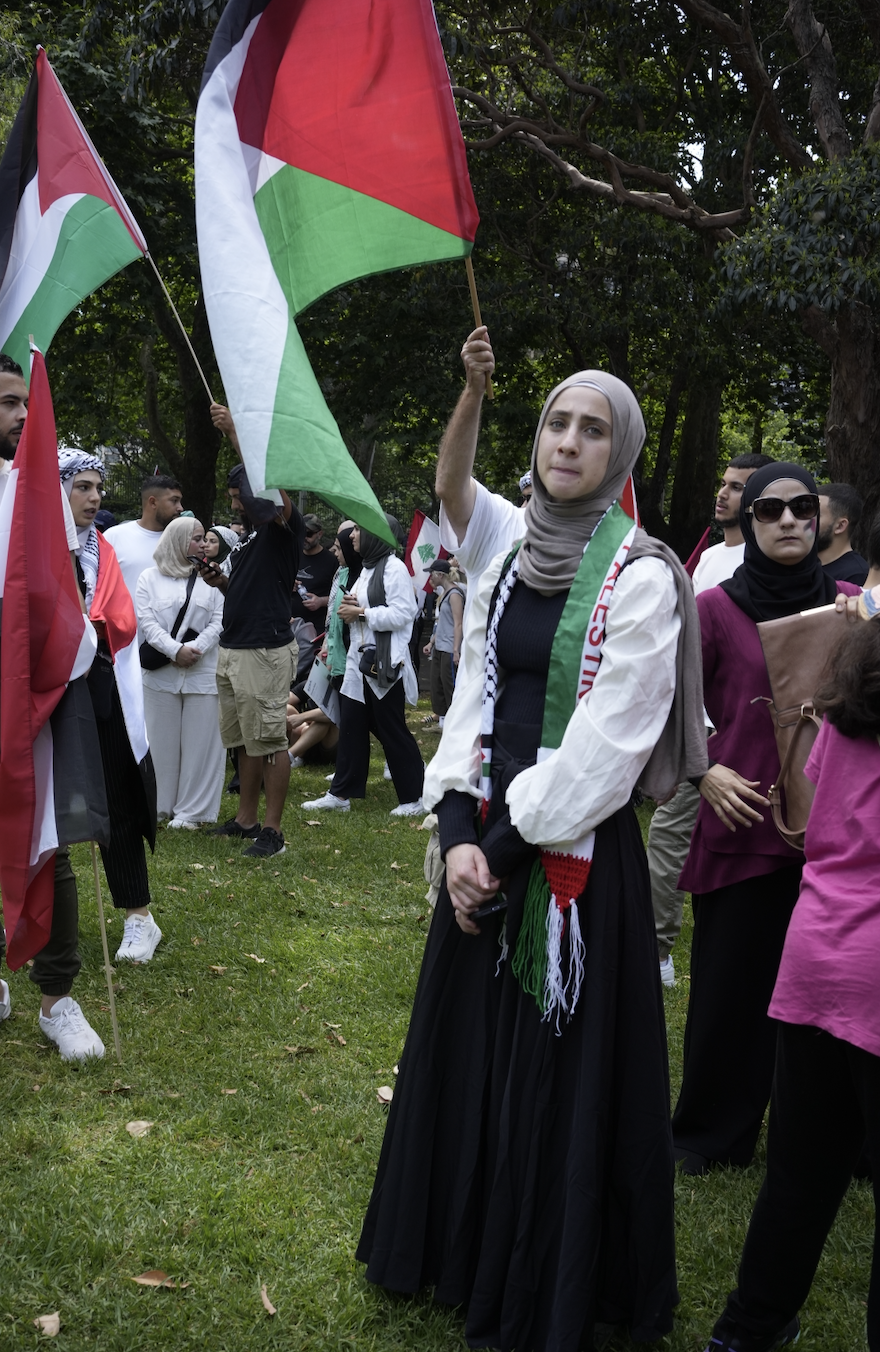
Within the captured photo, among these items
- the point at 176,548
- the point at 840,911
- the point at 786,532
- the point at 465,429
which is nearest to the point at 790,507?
the point at 786,532

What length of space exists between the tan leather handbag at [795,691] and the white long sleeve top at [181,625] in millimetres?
5202

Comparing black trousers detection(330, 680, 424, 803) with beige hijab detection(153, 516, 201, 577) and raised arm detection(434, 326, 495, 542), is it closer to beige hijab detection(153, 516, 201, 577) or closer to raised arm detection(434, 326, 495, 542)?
beige hijab detection(153, 516, 201, 577)

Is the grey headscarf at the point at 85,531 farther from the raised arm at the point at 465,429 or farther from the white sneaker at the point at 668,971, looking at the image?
the white sneaker at the point at 668,971

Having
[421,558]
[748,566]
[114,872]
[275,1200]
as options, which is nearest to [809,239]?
[421,558]

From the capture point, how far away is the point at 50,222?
5.07 meters

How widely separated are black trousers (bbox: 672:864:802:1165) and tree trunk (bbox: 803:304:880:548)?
7.47 meters

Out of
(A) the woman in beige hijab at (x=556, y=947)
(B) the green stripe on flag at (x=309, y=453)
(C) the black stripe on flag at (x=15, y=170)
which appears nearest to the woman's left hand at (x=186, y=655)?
(C) the black stripe on flag at (x=15, y=170)

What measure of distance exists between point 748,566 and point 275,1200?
98.3 inches

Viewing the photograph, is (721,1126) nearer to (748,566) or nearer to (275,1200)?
(275,1200)

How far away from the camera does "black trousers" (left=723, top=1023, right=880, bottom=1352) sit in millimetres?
2527

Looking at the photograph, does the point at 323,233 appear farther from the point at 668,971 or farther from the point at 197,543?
the point at 197,543

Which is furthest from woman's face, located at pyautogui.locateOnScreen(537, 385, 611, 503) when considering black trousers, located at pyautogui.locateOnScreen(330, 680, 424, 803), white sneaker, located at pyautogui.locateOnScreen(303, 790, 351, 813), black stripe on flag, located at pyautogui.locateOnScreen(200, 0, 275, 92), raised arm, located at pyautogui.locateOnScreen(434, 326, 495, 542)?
white sneaker, located at pyautogui.locateOnScreen(303, 790, 351, 813)

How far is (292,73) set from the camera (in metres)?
3.84

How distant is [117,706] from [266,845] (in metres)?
2.74
